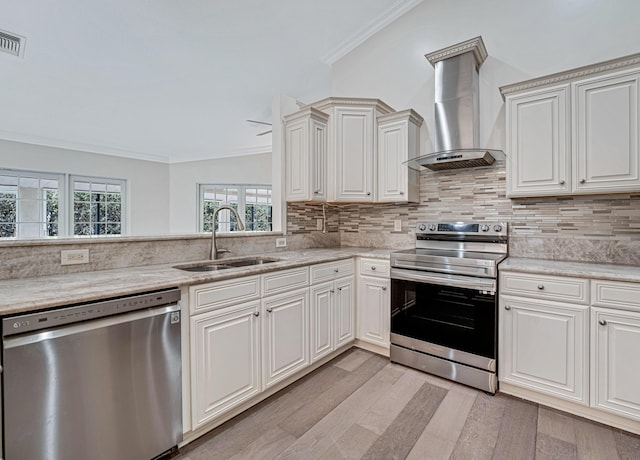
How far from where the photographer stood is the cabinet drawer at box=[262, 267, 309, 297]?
202 cm

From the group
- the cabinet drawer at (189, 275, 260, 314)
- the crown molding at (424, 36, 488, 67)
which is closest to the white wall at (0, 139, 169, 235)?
the cabinet drawer at (189, 275, 260, 314)

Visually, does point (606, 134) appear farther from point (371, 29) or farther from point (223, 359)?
point (223, 359)

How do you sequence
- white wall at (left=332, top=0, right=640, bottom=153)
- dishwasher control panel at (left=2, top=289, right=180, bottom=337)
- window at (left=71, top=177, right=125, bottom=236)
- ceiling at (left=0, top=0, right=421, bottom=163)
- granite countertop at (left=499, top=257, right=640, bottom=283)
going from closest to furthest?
1. dishwasher control panel at (left=2, top=289, right=180, bottom=337)
2. granite countertop at (left=499, top=257, right=640, bottom=283)
3. white wall at (left=332, top=0, right=640, bottom=153)
4. ceiling at (left=0, top=0, right=421, bottom=163)
5. window at (left=71, top=177, right=125, bottom=236)

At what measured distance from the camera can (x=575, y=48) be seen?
93.5 inches

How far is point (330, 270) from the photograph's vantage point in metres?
2.53

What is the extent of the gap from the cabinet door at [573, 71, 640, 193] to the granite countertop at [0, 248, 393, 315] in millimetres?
2176

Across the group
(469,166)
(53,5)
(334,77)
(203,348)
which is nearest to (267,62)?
(334,77)

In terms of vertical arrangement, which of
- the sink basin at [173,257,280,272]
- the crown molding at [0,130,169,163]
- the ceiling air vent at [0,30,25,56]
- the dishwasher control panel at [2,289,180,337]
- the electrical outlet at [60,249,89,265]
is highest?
the ceiling air vent at [0,30,25,56]

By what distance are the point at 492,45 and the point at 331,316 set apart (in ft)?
8.99

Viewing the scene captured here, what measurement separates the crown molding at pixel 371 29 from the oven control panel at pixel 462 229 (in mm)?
2200

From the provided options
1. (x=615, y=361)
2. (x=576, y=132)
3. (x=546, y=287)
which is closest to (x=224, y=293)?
(x=546, y=287)

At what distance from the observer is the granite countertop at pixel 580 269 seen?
173cm

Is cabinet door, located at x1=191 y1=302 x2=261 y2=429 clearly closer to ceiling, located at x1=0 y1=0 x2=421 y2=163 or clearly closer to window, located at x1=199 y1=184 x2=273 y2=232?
ceiling, located at x1=0 y1=0 x2=421 y2=163

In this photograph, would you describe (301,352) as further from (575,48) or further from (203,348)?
(575,48)
